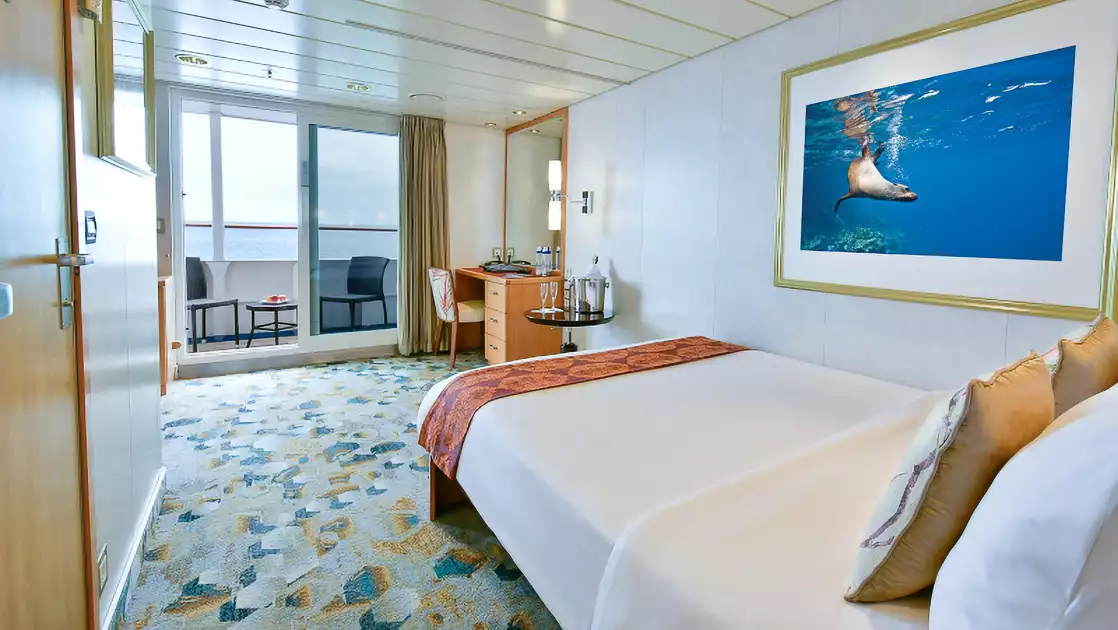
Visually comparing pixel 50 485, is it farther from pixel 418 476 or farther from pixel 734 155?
pixel 734 155

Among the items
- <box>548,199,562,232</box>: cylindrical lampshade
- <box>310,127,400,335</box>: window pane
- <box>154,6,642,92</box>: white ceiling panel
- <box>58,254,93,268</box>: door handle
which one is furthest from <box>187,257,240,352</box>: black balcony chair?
<box>58,254,93,268</box>: door handle

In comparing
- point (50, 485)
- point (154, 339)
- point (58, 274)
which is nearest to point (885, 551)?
point (50, 485)

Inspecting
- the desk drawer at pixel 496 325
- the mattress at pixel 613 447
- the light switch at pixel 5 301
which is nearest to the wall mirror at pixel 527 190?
the desk drawer at pixel 496 325

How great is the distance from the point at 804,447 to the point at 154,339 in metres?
2.70

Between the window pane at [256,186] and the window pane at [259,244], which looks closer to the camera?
the window pane at [256,186]

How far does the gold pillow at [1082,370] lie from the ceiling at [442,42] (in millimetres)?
1964

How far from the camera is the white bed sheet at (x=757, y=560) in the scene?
0.91 metres

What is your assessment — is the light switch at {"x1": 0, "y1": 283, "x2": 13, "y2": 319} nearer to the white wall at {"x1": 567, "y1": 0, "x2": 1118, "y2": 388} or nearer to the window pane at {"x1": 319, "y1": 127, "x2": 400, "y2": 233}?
the white wall at {"x1": 567, "y1": 0, "x2": 1118, "y2": 388}

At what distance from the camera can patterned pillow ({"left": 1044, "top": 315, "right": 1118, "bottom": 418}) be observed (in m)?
1.16

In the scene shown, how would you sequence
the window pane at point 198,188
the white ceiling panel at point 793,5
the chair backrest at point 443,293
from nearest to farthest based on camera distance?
the white ceiling panel at point 793,5, the chair backrest at point 443,293, the window pane at point 198,188

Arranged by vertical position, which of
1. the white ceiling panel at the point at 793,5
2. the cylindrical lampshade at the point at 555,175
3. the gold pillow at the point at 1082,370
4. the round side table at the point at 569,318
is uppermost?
the white ceiling panel at the point at 793,5

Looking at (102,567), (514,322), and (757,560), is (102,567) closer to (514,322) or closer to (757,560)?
(757,560)

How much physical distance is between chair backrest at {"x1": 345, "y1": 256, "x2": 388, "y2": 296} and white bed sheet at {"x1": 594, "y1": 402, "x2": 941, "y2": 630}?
4.67m

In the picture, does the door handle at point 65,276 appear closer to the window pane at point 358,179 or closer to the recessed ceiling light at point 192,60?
the recessed ceiling light at point 192,60
